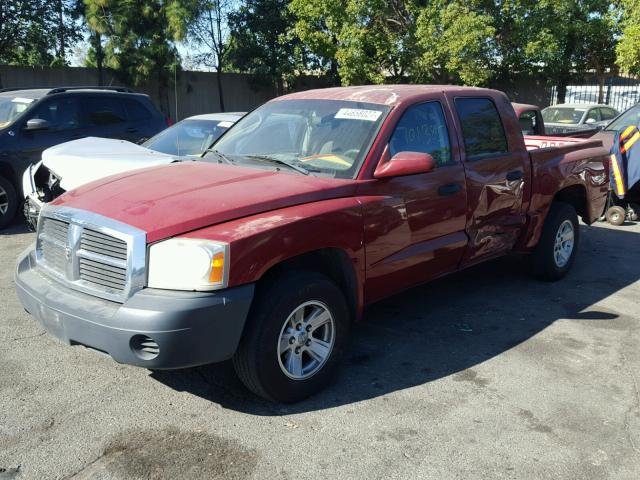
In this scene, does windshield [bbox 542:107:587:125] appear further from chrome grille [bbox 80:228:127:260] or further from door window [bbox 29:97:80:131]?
chrome grille [bbox 80:228:127:260]

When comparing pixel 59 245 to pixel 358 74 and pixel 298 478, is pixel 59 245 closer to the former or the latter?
pixel 298 478

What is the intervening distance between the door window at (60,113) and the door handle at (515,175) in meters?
6.54

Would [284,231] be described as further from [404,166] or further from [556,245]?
[556,245]

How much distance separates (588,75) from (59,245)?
87.8 feet

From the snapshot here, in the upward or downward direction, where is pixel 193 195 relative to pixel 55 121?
downward

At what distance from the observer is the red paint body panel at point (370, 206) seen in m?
3.51

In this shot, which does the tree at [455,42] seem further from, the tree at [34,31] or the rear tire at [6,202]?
the rear tire at [6,202]

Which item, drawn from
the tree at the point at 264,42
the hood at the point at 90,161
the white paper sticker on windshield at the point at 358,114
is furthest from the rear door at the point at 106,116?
the tree at the point at 264,42

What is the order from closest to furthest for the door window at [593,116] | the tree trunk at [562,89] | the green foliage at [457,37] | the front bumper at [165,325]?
the front bumper at [165,325]
the door window at [593,116]
the green foliage at [457,37]
the tree trunk at [562,89]

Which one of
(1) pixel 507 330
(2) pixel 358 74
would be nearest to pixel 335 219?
(1) pixel 507 330

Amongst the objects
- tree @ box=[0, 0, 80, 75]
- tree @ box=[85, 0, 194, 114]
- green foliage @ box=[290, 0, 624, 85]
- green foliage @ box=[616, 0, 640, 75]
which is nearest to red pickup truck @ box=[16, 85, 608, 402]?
green foliage @ box=[616, 0, 640, 75]

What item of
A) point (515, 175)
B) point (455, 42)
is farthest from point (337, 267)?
point (455, 42)

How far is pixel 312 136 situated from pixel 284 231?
1236mm

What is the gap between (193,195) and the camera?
3.76 m
